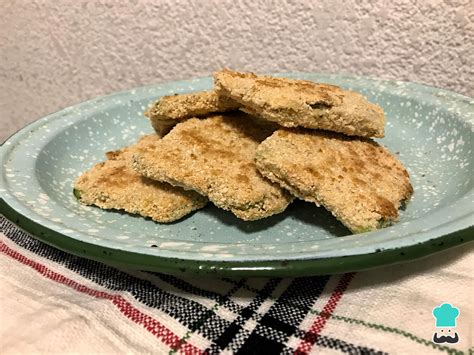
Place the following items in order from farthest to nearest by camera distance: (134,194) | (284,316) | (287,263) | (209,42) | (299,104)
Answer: (209,42)
(134,194)
(299,104)
(284,316)
(287,263)

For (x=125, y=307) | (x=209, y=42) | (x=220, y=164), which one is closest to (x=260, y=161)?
(x=220, y=164)

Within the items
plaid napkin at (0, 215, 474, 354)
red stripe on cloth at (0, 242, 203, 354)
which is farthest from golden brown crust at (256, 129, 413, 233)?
red stripe on cloth at (0, 242, 203, 354)

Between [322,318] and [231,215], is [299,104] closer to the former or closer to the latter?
[231,215]

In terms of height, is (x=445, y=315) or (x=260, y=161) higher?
(x=260, y=161)

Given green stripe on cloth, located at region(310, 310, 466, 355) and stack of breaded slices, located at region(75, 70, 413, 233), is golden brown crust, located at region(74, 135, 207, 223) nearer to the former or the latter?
stack of breaded slices, located at region(75, 70, 413, 233)

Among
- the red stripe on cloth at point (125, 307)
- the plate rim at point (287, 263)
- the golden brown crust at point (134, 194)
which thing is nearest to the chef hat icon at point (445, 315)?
the plate rim at point (287, 263)

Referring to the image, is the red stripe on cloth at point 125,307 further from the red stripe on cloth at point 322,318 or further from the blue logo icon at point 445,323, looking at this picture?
the blue logo icon at point 445,323
